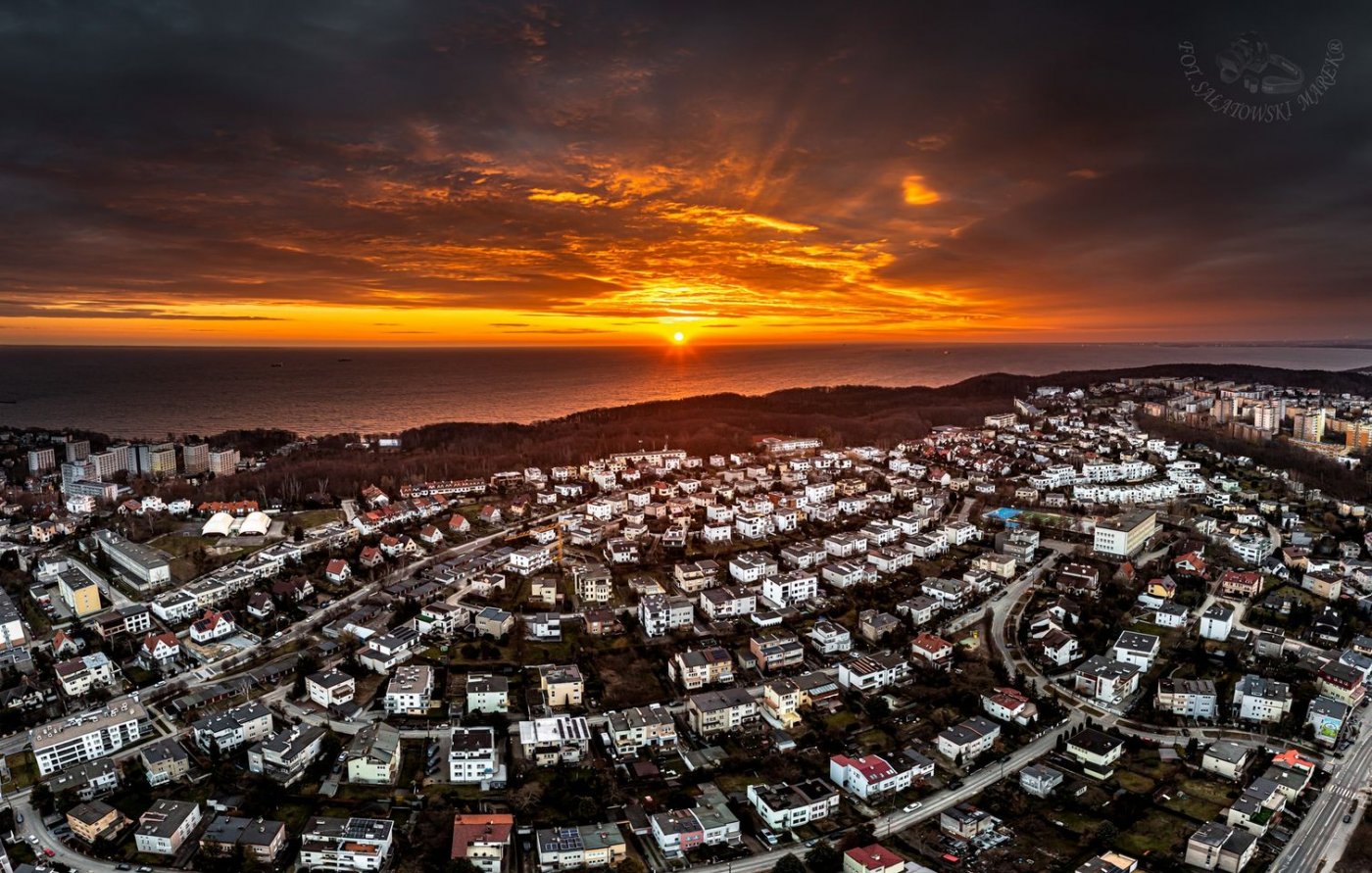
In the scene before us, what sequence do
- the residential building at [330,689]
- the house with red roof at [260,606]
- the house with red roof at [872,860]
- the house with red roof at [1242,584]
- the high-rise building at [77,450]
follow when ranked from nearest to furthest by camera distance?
1. the house with red roof at [872,860]
2. the residential building at [330,689]
3. the house with red roof at [260,606]
4. the house with red roof at [1242,584]
5. the high-rise building at [77,450]

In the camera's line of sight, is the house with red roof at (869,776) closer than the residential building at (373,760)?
Yes

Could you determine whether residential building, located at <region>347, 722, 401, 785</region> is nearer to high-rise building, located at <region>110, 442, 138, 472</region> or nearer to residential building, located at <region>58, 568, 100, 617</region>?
residential building, located at <region>58, 568, 100, 617</region>

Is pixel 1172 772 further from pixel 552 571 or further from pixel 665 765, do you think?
pixel 552 571

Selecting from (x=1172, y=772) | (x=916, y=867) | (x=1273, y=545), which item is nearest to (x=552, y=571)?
(x=916, y=867)

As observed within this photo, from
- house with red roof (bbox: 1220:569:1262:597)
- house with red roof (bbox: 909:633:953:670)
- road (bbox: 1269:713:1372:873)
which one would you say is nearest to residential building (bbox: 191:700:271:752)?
house with red roof (bbox: 909:633:953:670)

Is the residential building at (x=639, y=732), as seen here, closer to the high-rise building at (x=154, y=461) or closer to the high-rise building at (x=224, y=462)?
the high-rise building at (x=224, y=462)

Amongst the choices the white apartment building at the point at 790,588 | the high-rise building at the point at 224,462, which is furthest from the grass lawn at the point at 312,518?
the white apartment building at the point at 790,588
